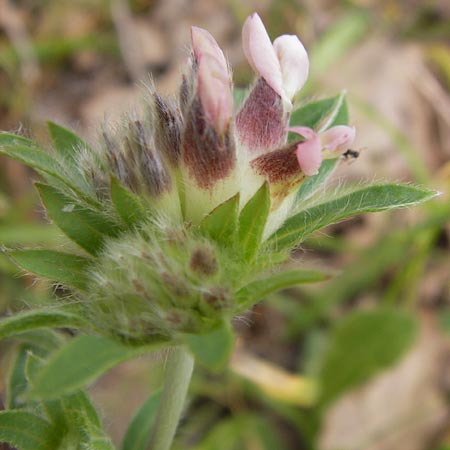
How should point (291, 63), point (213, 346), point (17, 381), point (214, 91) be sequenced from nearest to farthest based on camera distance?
point (213, 346) < point (214, 91) < point (291, 63) < point (17, 381)

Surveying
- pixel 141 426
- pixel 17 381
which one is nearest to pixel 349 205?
pixel 141 426

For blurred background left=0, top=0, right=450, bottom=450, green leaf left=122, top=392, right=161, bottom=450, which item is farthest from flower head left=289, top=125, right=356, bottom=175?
blurred background left=0, top=0, right=450, bottom=450

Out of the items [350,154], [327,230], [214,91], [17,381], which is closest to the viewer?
[214,91]

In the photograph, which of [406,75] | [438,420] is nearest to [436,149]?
[406,75]

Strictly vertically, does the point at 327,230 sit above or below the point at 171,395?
below

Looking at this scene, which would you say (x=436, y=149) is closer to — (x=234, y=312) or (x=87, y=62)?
(x=87, y=62)

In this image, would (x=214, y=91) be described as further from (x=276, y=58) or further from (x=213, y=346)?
(x=213, y=346)

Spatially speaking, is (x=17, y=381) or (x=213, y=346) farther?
(x=17, y=381)
